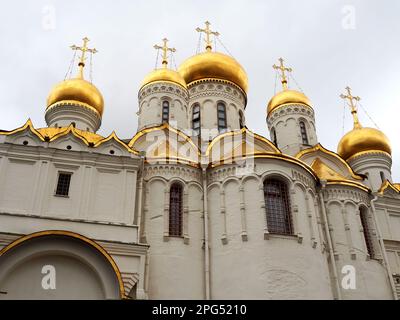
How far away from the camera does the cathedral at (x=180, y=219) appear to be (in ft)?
37.3

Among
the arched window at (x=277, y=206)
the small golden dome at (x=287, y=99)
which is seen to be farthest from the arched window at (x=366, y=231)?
the small golden dome at (x=287, y=99)

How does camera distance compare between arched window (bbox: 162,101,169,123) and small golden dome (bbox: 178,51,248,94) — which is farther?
small golden dome (bbox: 178,51,248,94)

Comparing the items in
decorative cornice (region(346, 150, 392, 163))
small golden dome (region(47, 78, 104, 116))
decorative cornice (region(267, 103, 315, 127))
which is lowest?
decorative cornice (region(346, 150, 392, 163))

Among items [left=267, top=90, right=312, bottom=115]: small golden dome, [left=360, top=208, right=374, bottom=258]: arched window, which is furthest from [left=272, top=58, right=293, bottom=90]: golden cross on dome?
[left=360, top=208, right=374, bottom=258]: arched window

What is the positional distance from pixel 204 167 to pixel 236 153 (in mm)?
1171

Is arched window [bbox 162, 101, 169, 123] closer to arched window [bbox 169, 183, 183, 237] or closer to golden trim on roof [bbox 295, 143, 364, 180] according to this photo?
arched window [bbox 169, 183, 183, 237]

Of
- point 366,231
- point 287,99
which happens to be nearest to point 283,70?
point 287,99

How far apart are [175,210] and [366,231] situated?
7211mm

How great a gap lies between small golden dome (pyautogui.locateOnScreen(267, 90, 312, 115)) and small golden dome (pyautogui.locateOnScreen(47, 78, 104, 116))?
8834mm

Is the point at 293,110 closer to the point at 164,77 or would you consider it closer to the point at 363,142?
the point at 363,142

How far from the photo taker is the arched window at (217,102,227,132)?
2020 cm

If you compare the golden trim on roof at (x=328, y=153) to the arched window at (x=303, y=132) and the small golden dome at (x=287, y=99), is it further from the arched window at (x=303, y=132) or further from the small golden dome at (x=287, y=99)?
the small golden dome at (x=287, y=99)

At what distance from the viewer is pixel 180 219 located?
14656mm
